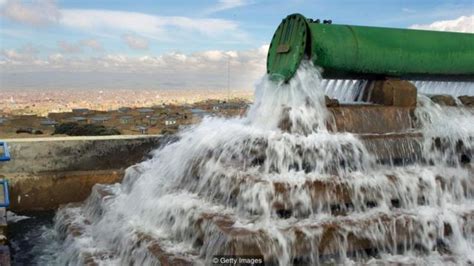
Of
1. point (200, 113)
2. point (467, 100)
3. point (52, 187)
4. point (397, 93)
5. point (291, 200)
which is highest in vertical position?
point (397, 93)

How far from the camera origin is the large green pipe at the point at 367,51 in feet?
24.3

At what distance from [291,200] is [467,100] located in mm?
4703

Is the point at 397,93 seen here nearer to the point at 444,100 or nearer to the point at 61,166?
the point at 444,100

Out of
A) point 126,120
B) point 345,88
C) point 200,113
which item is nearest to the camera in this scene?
point 345,88

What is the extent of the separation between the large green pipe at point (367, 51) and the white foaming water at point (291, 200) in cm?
29

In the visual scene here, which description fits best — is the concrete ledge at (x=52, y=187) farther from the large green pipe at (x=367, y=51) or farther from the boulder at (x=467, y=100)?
the boulder at (x=467, y=100)

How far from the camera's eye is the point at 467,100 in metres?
8.80

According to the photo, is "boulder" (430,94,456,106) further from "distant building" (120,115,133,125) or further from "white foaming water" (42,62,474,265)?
"distant building" (120,115,133,125)

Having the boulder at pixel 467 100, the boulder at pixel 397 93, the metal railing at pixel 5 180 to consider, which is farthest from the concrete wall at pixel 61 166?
the boulder at pixel 467 100

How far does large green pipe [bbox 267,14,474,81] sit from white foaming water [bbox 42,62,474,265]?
291 mm

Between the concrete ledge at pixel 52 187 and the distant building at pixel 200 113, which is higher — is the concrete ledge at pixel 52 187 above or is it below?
below

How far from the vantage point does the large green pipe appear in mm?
7410

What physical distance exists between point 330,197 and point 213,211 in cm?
137

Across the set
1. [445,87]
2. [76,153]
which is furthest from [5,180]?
[445,87]
